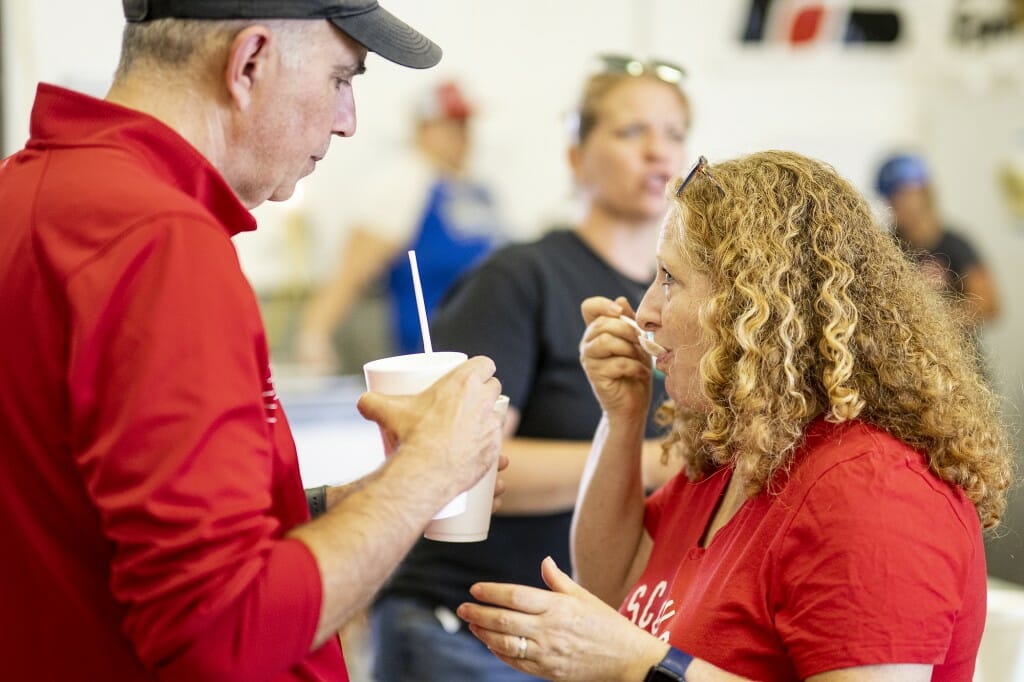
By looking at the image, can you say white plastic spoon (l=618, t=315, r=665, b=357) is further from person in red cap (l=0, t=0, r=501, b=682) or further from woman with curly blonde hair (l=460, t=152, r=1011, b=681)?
person in red cap (l=0, t=0, r=501, b=682)

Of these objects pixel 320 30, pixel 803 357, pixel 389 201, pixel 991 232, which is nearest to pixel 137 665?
pixel 320 30

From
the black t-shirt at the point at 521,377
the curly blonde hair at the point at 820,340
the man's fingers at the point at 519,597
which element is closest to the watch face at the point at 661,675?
the man's fingers at the point at 519,597

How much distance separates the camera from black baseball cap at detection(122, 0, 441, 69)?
42.9 inches

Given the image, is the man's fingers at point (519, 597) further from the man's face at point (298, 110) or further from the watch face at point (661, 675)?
the man's face at point (298, 110)

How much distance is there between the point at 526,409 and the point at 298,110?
1043 mm

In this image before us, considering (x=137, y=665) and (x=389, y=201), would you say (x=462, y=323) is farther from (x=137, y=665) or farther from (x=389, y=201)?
(x=389, y=201)

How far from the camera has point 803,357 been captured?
134cm

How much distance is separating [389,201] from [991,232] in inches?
133

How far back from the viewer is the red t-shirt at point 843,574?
1.17 meters

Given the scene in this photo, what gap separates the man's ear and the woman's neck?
3.87ft

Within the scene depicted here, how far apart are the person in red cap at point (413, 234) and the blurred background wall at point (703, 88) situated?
1.62 ft

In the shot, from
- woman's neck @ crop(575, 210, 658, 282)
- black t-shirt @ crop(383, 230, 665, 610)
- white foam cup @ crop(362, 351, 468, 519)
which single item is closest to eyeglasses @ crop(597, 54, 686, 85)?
woman's neck @ crop(575, 210, 658, 282)

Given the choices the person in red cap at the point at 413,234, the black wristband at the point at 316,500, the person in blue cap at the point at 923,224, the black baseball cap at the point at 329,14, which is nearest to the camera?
the black baseball cap at the point at 329,14

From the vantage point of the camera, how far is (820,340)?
52.6 inches
